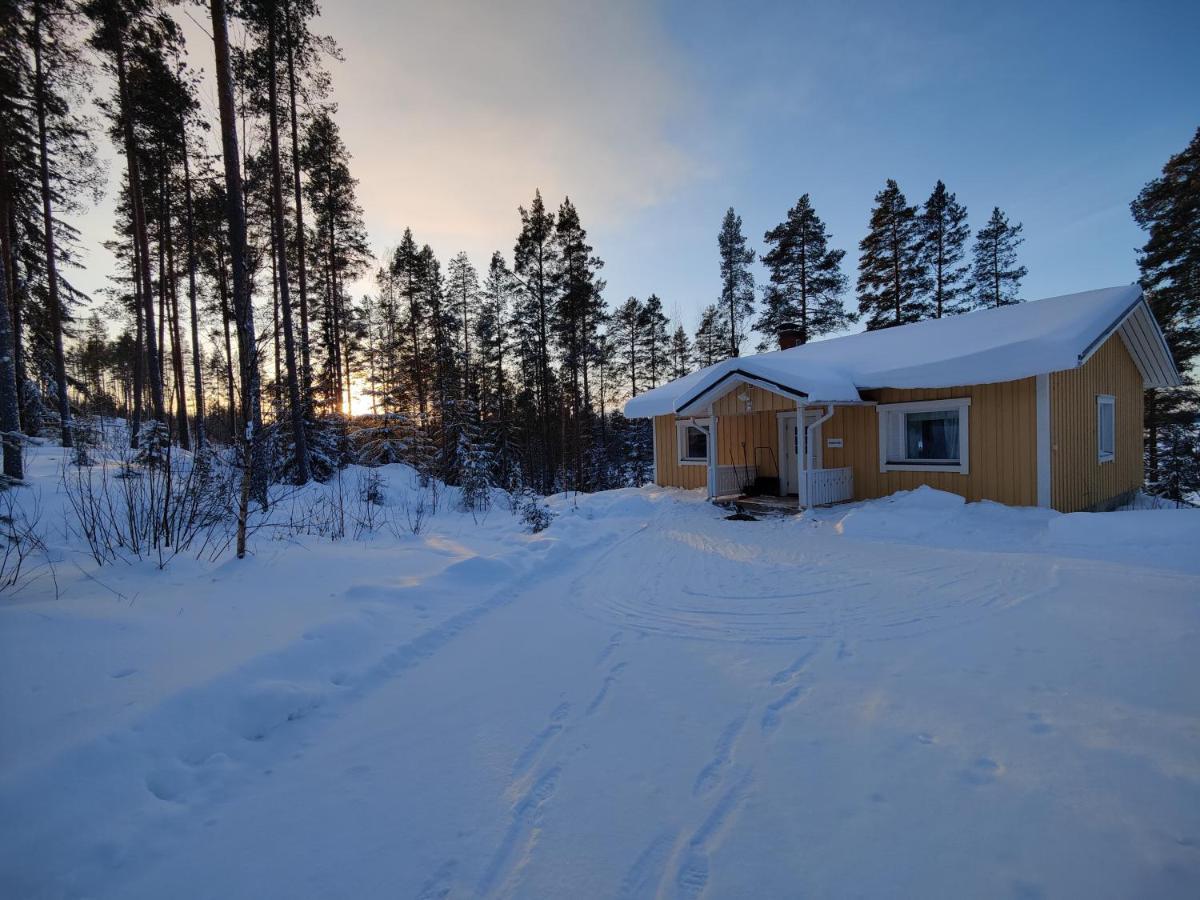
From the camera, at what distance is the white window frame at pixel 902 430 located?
9.57m

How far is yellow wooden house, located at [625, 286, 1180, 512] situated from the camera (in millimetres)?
8789

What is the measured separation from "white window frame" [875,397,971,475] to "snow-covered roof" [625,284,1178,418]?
728mm

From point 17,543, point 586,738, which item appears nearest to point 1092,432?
point 586,738

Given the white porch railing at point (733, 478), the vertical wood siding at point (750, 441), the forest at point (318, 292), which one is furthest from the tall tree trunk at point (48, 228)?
the vertical wood siding at point (750, 441)

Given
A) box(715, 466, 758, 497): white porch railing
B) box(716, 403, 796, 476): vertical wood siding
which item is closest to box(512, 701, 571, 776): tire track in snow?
box(715, 466, 758, 497): white porch railing

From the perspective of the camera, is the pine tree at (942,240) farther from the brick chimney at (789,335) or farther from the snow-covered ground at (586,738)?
the snow-covered ground at (586,738)

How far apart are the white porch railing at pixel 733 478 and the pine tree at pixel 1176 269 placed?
1414 cm

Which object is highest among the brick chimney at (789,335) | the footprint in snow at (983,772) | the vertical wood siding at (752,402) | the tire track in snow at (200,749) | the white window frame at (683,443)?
the brick chimney at (789,335)

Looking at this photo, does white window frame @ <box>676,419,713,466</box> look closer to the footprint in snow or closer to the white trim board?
the white trim board

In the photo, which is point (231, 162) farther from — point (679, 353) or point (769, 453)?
point (679, 353)

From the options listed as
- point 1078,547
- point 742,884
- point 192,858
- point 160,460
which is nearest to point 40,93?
point 160,460

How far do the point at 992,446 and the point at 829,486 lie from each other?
9.48 ft

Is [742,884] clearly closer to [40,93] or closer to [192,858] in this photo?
[192,858]

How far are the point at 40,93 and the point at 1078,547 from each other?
22.3 meters
